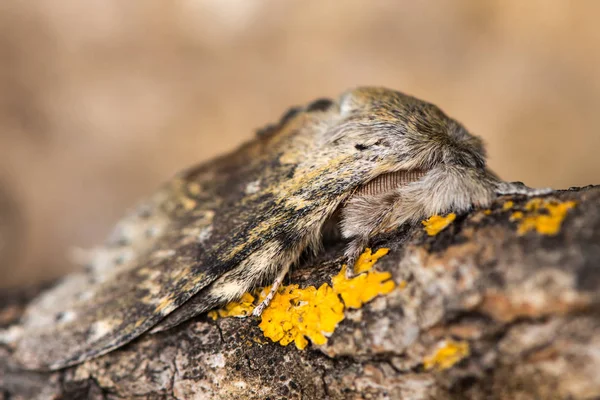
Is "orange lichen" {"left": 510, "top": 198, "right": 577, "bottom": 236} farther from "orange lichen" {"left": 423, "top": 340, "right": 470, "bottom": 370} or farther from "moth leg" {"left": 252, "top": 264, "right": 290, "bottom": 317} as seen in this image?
"moth leg" {"left": 252, "top": 264, "right": 290, "bottom": 317}

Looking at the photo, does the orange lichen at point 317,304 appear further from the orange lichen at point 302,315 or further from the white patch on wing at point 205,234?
the white patch on wing at point 205,234

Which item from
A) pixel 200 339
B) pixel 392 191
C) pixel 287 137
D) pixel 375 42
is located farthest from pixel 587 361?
pixel 375 42

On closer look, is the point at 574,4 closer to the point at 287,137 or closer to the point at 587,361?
the point at 287,137

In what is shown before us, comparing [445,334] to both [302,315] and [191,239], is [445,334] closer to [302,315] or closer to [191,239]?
[302,315]

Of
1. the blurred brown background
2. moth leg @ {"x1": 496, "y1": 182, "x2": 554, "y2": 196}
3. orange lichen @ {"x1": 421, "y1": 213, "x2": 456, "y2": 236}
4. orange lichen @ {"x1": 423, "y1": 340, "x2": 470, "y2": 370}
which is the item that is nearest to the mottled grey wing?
orange lichen @ {"x1": 421, "y1": 213, "x2": 456, "y2": 236}

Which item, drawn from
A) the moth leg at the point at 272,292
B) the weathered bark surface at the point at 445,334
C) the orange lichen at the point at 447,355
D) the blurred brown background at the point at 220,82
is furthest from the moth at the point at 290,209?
the blurred brown background at the point at 220,82

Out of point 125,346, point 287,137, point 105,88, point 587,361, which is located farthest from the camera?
point 105,88
